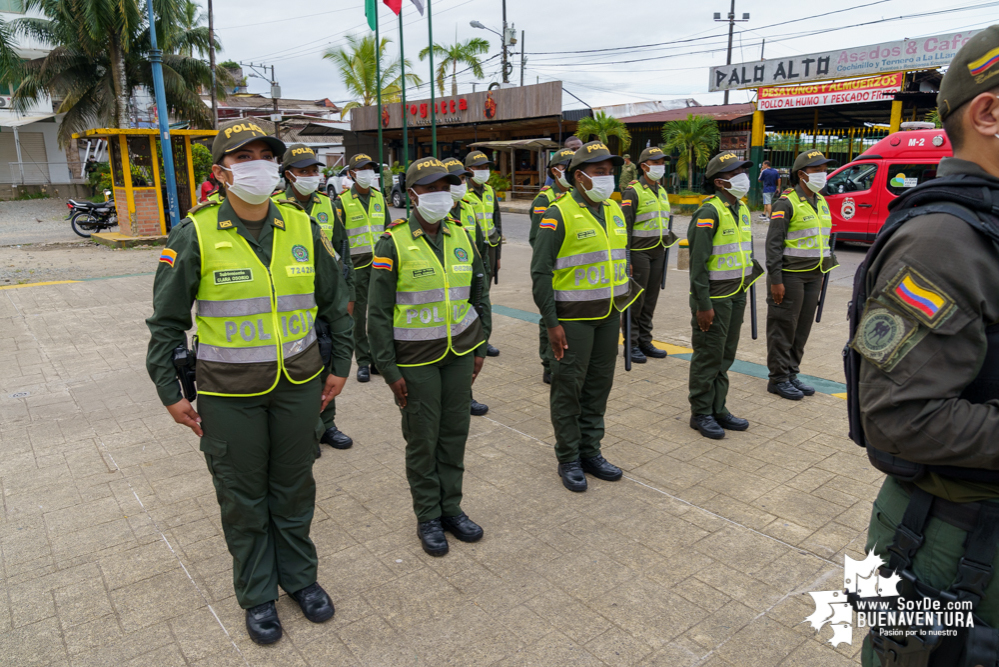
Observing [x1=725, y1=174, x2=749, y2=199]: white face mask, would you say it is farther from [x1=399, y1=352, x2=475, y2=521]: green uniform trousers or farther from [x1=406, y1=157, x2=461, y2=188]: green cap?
[x1=399, y1=352, x2=475, y2=521]: green uniform trousers

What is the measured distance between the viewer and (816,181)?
18.6 feet

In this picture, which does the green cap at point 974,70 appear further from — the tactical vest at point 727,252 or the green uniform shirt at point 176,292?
the tactical vest at point 727,252

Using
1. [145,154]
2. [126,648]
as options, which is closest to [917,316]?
[126,648]

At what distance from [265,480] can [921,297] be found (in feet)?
8.34

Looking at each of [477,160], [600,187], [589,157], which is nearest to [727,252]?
[600,187]

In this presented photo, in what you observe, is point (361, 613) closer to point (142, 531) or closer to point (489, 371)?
point (142, 531)

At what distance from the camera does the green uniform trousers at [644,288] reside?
24.0ft

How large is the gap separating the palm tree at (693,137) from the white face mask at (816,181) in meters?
17.2

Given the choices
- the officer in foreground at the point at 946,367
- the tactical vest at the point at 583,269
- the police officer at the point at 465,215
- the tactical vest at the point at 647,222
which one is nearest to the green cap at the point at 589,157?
the tactical vest at the point at 583,269

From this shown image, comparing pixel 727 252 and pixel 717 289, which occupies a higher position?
pixel 727 252

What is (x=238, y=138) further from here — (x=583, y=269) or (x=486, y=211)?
(x=486, y=211)

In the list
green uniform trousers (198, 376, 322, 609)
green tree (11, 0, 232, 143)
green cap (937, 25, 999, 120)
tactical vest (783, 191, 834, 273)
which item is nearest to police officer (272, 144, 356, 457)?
green uniform trousers (198, 376, 322, 609)

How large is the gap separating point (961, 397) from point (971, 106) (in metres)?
0.68

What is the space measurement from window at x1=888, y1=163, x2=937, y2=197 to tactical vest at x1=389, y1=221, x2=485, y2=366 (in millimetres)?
13415
